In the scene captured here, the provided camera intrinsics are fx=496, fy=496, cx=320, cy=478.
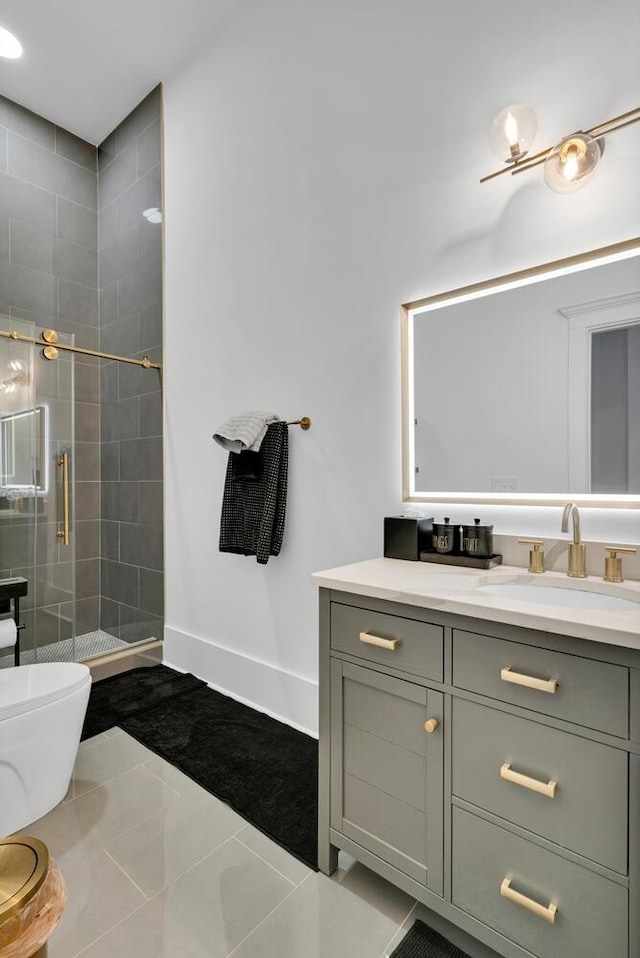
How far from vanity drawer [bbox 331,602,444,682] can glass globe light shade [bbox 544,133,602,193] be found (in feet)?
4.10

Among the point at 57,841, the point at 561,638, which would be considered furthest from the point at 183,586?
the point at 561,638

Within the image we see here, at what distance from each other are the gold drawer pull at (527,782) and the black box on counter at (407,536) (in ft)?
2.25

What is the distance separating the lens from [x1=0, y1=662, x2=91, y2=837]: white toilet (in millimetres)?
1505

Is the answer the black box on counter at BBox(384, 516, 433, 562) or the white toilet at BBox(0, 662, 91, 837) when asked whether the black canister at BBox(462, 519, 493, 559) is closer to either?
the black box on counter at BBox(384, 516, 433, 562)

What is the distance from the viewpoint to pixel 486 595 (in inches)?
45.2

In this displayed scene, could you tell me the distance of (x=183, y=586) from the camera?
2.77m

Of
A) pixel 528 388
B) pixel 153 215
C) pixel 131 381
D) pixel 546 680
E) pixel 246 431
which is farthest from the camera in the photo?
pixel 131 381

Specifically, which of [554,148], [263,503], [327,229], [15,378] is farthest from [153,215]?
[554,148]

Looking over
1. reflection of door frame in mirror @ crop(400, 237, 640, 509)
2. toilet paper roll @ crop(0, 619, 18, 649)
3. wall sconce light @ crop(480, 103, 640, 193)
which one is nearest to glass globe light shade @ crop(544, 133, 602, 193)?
wall sconce light @ crop(480, 103, 640, 193)

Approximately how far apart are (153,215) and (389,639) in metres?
2.89

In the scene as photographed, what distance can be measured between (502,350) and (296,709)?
66.0 inches

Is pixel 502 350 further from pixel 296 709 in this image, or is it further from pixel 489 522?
pixel 296 709

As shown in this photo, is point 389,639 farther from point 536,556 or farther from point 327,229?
point 327,229

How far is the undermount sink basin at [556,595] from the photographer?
48.6 inches
